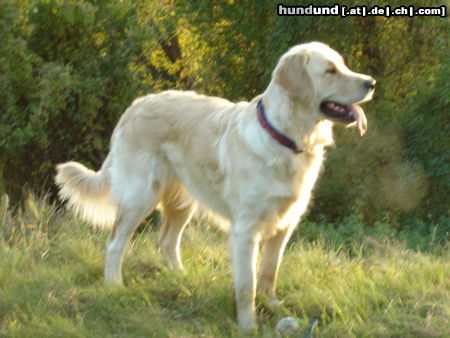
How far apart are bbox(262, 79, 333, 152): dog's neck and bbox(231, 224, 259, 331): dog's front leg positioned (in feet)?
2.06

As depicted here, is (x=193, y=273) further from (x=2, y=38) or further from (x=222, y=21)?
(x=222, y=21)

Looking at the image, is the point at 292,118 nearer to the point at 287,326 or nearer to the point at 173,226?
the point at 287,326

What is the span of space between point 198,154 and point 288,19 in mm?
4780

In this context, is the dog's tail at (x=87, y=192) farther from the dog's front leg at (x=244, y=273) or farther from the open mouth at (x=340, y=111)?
the open mouth at (x=340, y=111)

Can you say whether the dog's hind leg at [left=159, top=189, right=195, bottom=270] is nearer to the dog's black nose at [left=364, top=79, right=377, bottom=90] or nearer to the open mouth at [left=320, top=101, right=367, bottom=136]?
the open mouth at [left=320, top=101, right=367, bottom=136]

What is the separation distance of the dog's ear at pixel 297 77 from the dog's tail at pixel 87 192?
1.87 m

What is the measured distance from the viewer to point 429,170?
9.72 m

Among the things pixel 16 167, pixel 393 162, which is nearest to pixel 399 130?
pixel 393 162

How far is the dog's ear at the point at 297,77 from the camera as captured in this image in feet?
15.3

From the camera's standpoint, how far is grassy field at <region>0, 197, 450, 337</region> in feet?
15.1

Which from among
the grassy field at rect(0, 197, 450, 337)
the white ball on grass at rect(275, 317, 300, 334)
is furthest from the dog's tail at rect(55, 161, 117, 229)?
the white ball on grass at rect(275, 317, 300, 334)

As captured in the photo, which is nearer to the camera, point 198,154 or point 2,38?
point 198,154

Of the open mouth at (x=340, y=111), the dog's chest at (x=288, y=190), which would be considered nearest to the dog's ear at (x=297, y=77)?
the open mouth at (x=340, y=111)

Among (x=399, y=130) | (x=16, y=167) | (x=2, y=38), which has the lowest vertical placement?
(x=16, y=167)
